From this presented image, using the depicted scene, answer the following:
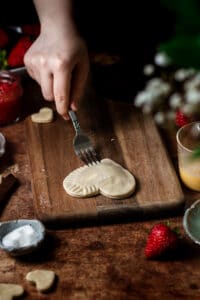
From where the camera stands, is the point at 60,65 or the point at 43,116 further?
the point at 43,116

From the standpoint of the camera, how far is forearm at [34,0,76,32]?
153cm

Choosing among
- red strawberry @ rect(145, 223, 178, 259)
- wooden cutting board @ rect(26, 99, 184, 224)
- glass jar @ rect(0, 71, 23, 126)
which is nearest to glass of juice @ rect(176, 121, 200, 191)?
wooden cutting board @ rect(26, 99, 184, 224)

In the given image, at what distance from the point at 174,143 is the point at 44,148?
35cm

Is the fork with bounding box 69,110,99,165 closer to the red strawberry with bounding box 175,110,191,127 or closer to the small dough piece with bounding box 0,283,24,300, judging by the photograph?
the red strawberry with bounding box 175,110,191,127

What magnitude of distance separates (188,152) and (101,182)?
21 centimetres

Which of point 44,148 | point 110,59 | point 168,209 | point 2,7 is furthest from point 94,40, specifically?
point 168,209

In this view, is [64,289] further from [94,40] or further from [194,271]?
[94,40]

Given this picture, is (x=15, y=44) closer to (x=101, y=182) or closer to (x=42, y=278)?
(x=101, y=182)

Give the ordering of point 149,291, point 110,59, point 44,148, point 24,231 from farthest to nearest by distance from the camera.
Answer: point 110,59, point 44,148, point 24,231, point 149,291

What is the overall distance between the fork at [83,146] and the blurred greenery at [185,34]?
845mm

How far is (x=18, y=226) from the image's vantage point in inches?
49.7

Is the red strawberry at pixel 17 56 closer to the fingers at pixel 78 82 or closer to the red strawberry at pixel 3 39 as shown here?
the red strawberry at pixel 3 39

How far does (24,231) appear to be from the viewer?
1.24 meters

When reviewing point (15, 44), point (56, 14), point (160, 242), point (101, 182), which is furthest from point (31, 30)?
point (160, 242)
